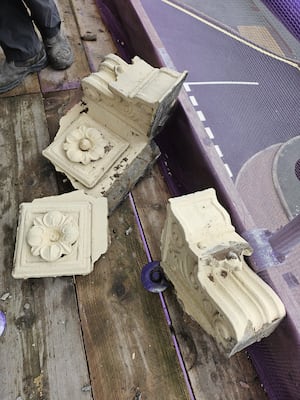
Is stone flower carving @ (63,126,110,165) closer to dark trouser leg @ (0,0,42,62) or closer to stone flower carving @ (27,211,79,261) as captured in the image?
stone flower carving @ (27,211,79,261)

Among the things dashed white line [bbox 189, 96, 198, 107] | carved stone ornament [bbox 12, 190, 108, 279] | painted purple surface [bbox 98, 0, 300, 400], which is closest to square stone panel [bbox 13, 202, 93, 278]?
carved stone ornament [bbox 12, 190, 108, 279]

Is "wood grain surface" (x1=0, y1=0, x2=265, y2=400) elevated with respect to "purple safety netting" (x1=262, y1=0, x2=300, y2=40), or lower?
lower

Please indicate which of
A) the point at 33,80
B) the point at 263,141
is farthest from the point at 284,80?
the point at 33,80

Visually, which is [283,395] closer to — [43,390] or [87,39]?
[43,390]

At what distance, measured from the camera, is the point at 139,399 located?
85cm

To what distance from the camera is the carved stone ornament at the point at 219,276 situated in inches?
28.1

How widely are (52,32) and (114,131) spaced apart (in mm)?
498

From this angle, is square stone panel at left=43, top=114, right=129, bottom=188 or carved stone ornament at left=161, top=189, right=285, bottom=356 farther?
square stone panel at left=43, top=114, right=129, bottom=188

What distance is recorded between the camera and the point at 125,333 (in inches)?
36.3

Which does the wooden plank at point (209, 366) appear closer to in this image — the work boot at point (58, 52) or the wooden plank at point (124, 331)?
the wooden plank at point (124, 331)

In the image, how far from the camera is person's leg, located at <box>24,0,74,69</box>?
1.19m

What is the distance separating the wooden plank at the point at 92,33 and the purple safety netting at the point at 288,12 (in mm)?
724

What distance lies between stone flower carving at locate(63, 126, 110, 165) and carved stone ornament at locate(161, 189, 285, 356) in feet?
1.16

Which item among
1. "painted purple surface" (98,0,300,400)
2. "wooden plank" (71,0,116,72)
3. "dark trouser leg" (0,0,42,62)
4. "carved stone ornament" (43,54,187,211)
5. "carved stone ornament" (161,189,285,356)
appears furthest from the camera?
"wooden plank" (71,0,116,72)
